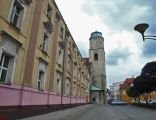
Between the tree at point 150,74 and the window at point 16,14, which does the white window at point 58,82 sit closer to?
the window at point 16,14

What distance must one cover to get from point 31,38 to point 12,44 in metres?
2.68

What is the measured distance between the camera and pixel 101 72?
69.8m

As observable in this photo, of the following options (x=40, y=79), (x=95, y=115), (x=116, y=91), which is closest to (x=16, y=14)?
(x=40, y=79)

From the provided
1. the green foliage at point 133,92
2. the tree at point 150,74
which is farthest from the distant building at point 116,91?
the tree at point 150,74

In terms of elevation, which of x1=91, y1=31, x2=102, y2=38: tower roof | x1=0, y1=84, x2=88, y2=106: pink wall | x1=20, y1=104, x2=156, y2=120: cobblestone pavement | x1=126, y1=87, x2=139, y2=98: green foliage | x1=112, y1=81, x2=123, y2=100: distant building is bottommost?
x1=20, y1=104, x2=156, y2=120: cobblestone pavement

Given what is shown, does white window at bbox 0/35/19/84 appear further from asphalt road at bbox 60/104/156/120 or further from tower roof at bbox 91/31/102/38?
tower roof at bbox 91/31/102/38

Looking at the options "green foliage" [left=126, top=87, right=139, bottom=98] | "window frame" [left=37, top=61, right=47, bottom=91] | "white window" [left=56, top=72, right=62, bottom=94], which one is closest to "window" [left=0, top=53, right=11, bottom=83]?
"window frame" [left=37, top=61, right=47, bottom=91]

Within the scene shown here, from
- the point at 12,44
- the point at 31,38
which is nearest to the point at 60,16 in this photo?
the point at 31,38

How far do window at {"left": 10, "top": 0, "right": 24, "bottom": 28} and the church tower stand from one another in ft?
174

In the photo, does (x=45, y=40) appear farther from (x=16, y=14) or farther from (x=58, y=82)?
(x=58, y=82)

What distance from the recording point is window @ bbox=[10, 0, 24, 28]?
12.5m

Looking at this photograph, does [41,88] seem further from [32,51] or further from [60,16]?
[60,16]

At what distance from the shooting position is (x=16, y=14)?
42.5 feet

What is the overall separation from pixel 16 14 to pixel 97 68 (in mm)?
59270
